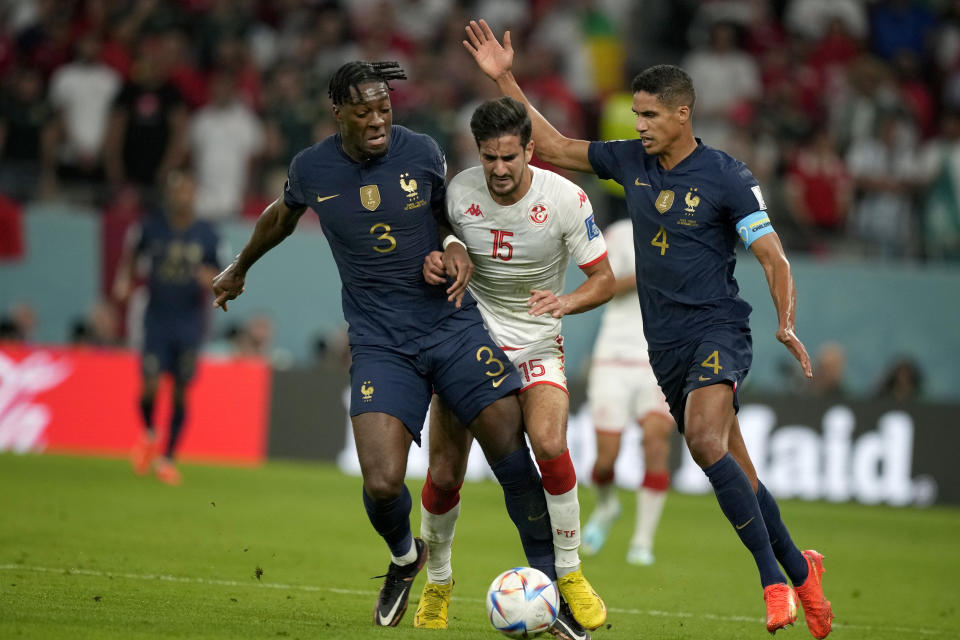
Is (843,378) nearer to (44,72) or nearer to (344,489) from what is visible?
(344,489)

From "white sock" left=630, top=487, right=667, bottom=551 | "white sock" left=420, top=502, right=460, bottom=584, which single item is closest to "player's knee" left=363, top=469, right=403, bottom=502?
"white sock" left=420, top=502, right=460, bottom=584

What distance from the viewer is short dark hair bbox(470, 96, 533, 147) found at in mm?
7000

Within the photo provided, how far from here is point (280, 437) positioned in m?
16.7

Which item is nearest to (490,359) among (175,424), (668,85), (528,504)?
(528,504)

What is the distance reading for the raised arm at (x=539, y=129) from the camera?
777cm

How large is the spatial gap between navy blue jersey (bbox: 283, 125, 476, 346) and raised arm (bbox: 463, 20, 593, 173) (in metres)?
0.74

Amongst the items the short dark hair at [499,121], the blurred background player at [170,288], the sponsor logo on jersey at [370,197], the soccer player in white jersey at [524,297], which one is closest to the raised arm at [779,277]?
the soccer player in white jersey at [524,297]

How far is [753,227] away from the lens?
7137 millimetres

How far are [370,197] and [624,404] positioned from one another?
14.4 ft

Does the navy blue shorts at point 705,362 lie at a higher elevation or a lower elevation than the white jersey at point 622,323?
higher

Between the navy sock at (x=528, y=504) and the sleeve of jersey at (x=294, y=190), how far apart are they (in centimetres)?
172

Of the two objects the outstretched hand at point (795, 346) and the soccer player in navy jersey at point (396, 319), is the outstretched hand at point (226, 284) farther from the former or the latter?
the outstretched hand at point (795, 346)

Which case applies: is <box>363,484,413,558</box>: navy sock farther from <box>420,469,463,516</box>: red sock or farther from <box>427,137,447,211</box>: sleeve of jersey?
<box>427,137,447,211</box>: sleeve of jersey

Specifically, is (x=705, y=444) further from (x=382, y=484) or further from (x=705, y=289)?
(x=382, y=484)
